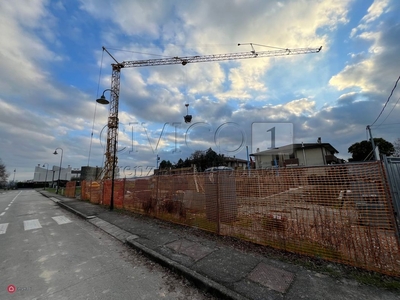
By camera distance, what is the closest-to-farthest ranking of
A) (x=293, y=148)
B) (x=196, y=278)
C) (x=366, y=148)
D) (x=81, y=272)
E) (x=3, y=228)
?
(x=196, y=278)
(x=81, y=272)
(x=3, y=228)
(x=366, y=148)
(x=293, y=148)

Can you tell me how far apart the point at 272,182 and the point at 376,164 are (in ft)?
5.88

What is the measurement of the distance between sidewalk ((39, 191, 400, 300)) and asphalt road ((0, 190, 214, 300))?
Result: 0.25 meters

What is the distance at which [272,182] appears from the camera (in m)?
4.11

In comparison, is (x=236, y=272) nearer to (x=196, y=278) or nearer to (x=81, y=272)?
(x=196, y=278)

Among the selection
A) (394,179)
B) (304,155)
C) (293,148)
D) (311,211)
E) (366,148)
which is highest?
(293,148)

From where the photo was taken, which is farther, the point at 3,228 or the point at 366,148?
the point at 366,148

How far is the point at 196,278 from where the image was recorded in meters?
3.05

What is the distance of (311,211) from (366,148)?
42.6m

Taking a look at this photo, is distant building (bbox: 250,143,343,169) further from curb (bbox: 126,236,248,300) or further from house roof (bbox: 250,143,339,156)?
curb (bbox: 126,236,248,300)

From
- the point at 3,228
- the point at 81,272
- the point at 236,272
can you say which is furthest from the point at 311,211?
the point at 3,228

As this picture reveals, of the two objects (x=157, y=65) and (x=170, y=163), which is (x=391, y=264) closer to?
(x=157, y=65)

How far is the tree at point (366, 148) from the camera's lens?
3243 centimetres

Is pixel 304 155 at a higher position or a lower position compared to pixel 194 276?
higher

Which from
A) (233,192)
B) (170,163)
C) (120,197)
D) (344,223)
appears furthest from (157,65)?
(170,163)
